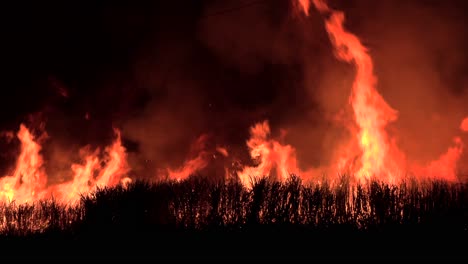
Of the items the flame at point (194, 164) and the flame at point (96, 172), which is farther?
the flame at point (194, 164)

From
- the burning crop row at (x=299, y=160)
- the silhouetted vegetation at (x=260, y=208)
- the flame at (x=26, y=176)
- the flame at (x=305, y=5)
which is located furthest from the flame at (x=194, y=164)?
the silhouetted vegetation at (x=260, y=208)

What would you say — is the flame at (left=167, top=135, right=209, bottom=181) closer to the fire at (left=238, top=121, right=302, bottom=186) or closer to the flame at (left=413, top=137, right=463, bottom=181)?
the fire at (left=238, top=121, right=302, bottom=186)

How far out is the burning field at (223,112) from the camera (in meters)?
A: 8.27

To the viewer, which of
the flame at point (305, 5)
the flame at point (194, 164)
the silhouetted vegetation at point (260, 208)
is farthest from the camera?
the flame at point (194, 164)

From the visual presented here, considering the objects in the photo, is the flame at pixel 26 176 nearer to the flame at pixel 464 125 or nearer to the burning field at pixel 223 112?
the burning field at pixel 223 112

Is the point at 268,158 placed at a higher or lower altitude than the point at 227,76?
lower

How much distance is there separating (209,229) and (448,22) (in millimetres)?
8157

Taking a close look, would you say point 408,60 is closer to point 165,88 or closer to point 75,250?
point 165,88

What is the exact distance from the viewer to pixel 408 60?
40.5ft

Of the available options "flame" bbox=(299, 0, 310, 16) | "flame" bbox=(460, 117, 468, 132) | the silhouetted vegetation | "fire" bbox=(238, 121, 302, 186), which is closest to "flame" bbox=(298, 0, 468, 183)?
"flame" bbox=(460, 117, 468, 132)

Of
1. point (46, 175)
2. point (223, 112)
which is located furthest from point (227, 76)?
point (46, 175)

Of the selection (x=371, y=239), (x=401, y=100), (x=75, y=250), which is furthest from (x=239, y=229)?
(x=401, y=100)

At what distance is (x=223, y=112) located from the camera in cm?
1409

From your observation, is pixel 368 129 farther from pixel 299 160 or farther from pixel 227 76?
pixel 227 76
